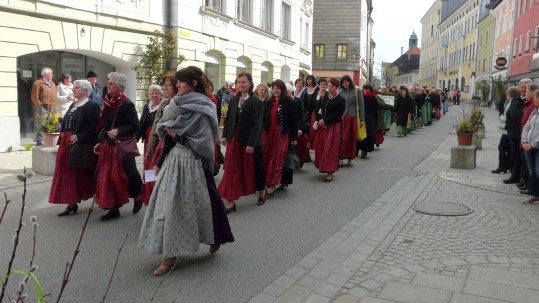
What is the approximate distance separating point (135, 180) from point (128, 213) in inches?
19.7

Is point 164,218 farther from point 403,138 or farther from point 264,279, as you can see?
point 403,138

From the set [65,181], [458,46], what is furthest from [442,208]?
[458,46]

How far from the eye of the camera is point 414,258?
4914mm

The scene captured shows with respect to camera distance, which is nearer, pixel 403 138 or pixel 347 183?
pixel 347 183

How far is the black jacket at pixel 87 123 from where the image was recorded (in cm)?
605

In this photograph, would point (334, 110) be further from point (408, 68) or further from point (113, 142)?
point (408, 68)

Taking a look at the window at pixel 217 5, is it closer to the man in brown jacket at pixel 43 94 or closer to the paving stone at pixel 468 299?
the man in brown jacket at pixel 43 94

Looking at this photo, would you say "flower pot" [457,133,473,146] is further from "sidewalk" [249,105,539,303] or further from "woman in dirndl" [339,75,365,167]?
"sidewalk" [249,105,539,303]

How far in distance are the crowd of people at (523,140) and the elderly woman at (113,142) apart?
Answer: 18.8ft

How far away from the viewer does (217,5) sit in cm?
1956

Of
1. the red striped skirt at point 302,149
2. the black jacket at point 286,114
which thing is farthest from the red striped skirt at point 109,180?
the red striped skirt at point 302,149

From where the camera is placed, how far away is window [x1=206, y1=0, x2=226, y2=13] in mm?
18844

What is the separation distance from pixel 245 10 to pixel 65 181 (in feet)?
57.8

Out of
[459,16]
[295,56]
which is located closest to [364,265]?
[295,56]
